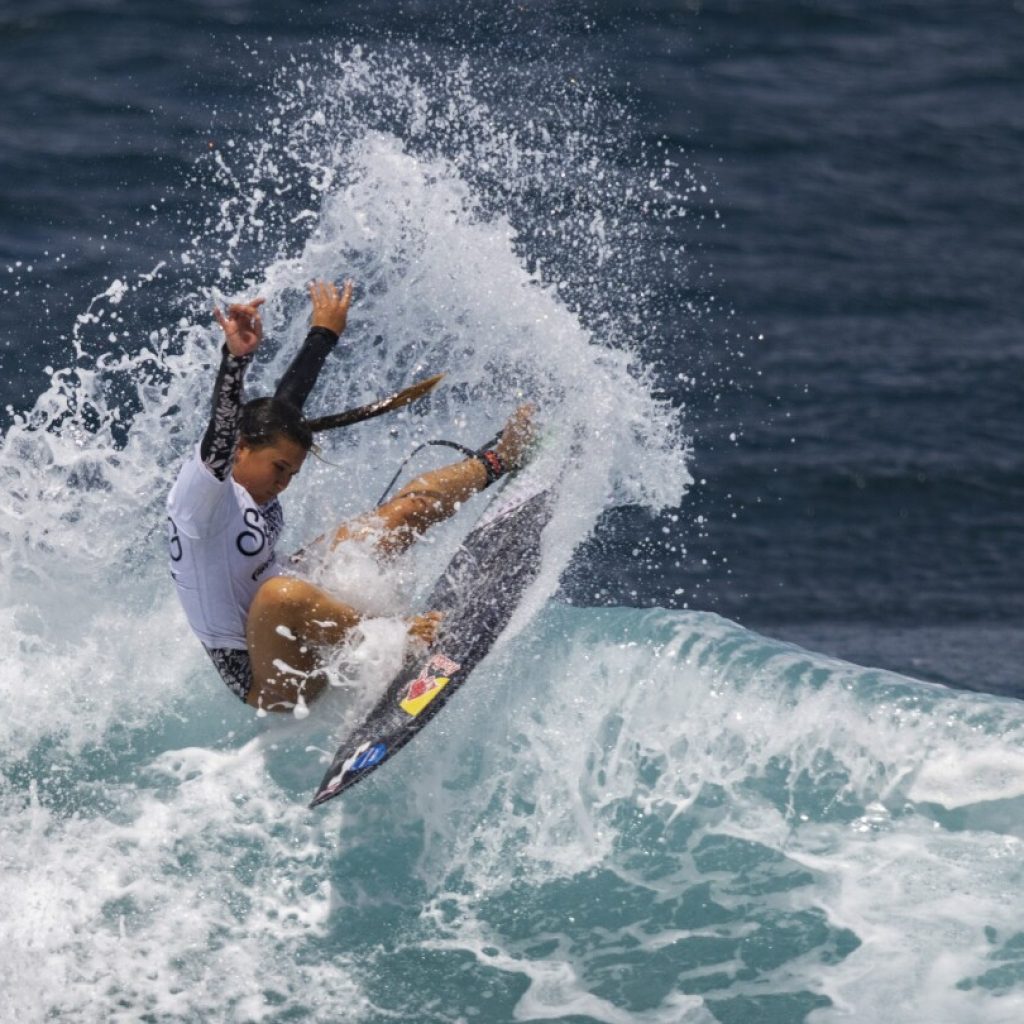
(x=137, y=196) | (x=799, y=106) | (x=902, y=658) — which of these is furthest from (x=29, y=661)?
(x=799, y=106)

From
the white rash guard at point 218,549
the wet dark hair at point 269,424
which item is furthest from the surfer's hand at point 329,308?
the white rash guard at point 218,549

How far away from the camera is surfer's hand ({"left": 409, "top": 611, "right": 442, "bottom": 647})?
7.54 meters

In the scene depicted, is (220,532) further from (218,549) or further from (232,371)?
(232,371)

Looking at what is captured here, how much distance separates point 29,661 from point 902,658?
596 cm

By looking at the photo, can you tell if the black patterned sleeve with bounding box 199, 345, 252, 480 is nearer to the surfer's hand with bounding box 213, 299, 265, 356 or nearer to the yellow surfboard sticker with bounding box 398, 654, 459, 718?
the surfer's hand with bounding box 213, 299, 265, 356

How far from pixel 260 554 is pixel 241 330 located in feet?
4.43

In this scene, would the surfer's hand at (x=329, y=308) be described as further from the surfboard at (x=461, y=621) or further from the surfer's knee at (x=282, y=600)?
the surfboard at (x=461, y=621)

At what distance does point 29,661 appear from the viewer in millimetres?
8266

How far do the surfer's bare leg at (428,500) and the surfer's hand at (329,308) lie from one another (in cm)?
92

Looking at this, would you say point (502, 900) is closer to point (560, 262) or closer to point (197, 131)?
point (560, 262)

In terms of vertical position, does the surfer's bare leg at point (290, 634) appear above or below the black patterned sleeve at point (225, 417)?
below

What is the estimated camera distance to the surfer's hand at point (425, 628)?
24.7 feet

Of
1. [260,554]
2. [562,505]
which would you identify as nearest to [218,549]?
[260,554]

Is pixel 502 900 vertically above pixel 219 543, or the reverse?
pixel 219 543
